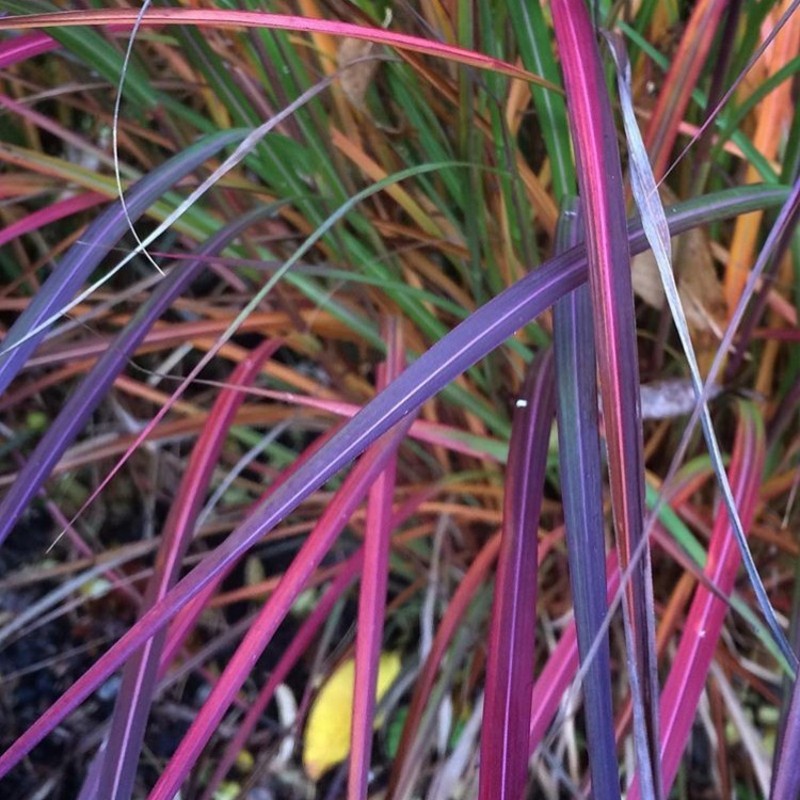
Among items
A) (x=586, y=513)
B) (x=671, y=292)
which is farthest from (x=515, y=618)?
(x=671, y=292)

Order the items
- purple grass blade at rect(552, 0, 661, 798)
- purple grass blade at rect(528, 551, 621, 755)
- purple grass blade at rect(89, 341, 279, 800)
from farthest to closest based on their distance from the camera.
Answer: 1. purple grass blade at rect(528, 551, 621, 755)
2. purple grass blade at rect(89, 341, 279, 800)
3. purple grass blade at rect(552, 0, 661, 798)

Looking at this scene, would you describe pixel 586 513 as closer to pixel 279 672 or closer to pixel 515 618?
pixel 515 618

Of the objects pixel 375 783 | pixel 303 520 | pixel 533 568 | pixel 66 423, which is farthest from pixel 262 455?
pixel 533 568

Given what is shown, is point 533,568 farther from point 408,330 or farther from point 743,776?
point 743,776

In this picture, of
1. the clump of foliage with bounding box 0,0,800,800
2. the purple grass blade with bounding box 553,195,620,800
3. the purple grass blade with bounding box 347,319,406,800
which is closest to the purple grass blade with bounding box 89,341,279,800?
the clump of foliage with bounding box 0,0,800,800

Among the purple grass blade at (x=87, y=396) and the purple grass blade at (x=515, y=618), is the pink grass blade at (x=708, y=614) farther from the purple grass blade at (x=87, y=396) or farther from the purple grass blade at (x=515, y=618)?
the purple grass blade at (x=87, y=396)

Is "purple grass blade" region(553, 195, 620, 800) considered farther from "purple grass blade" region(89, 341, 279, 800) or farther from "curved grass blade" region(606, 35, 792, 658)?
"purple grass blade" region(89, 341, 279, 800)
